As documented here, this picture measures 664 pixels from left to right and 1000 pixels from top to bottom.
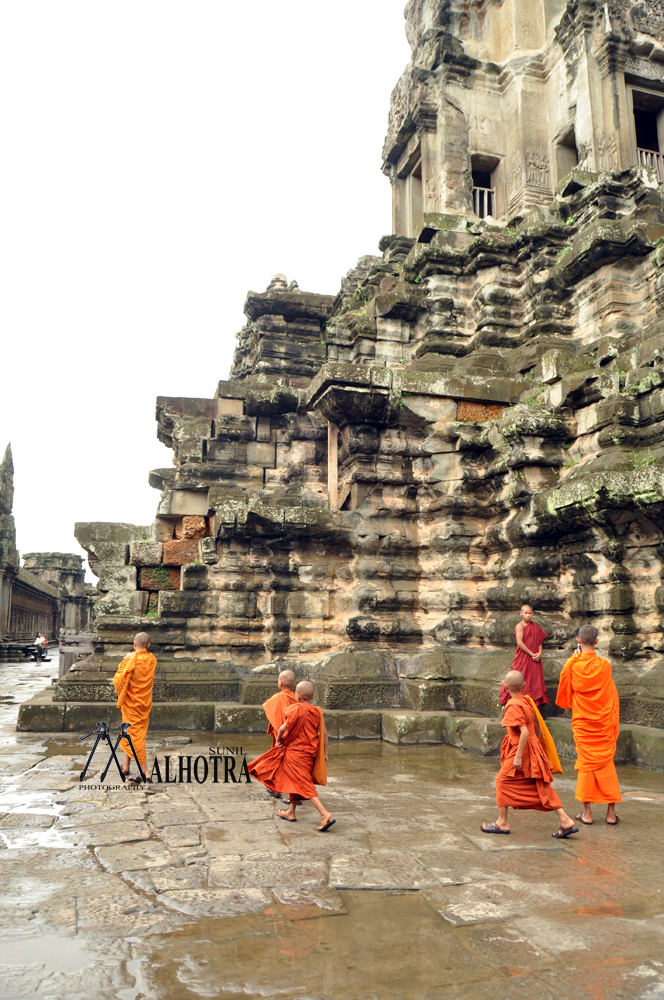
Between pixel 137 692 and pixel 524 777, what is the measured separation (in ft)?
12.4

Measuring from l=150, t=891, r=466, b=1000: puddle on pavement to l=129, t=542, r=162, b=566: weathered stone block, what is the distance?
24.2ft

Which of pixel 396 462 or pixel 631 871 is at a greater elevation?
pixel 396 462

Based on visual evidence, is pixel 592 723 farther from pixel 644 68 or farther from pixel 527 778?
pixel 644 68

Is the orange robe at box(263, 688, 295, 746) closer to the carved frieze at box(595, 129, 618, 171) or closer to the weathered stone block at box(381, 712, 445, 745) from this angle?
the weathered stone block at box(381, 712, 445, 745)

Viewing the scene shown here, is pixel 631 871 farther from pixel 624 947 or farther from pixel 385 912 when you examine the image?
pixel 385 912

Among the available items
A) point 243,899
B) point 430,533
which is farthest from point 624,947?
point 430,533

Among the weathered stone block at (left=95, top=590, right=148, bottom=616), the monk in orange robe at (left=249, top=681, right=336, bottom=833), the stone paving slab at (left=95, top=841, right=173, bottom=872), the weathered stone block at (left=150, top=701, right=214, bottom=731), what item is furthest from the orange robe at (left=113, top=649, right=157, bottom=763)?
the weathered stone block at (left=95, top=590, right=148, bottom=616)

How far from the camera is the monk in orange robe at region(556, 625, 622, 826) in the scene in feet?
16.6

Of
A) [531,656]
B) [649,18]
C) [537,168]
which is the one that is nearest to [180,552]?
[531,656]

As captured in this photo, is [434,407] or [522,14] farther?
[522,14]

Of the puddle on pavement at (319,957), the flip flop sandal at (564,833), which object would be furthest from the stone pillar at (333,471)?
the puddle on pavement at (319,957)

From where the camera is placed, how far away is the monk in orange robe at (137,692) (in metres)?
6.56

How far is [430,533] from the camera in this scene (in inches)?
379

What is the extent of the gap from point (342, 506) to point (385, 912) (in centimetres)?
678
